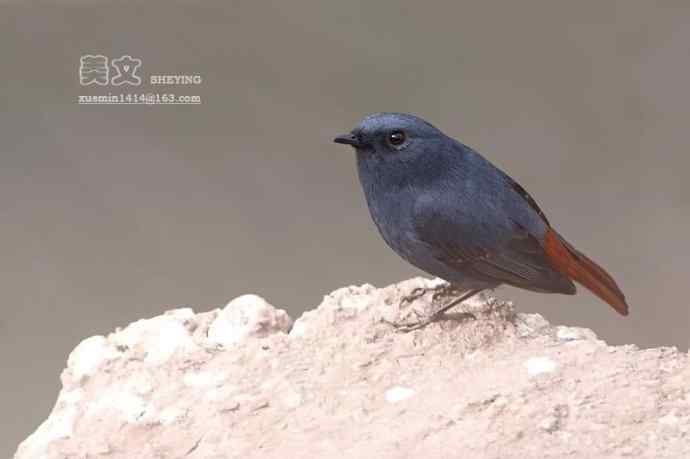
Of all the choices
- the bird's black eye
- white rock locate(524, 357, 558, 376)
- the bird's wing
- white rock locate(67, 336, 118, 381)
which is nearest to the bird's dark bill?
the bird's black eye

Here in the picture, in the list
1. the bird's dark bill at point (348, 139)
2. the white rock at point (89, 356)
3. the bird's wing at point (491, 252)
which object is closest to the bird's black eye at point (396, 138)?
the bird's dark bill at point (348, 139)

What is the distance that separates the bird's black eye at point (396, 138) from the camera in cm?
318

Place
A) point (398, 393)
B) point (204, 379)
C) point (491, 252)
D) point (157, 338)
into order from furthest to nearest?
point (157, 338) < point (491, 252) < point (204, 379) < point (398, 393)

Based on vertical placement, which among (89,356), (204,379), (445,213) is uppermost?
(445,213)

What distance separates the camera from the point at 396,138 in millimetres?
→ 3186

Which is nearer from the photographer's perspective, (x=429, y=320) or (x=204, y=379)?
(x=204, y=379)

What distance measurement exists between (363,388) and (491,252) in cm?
60

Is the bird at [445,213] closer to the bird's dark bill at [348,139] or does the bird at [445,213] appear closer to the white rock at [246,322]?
the bird's dark bill at [348,139]

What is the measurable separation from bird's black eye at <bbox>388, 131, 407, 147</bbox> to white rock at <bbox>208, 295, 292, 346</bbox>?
67 cm

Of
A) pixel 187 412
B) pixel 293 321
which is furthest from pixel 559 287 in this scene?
pixel 187 412

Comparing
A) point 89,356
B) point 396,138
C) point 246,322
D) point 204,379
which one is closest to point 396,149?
point 396,138

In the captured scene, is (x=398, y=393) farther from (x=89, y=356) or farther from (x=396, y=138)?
(x=89, y=356)

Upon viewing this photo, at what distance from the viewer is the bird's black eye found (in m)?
3.18

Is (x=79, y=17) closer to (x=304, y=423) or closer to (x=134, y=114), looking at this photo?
(x=134, y=114)
